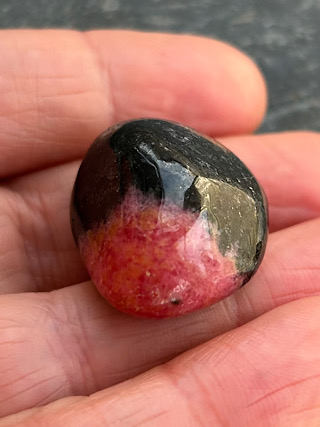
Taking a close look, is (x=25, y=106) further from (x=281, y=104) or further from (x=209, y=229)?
(x=281, y=104)

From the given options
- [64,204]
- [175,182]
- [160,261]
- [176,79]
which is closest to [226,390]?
[160,261]

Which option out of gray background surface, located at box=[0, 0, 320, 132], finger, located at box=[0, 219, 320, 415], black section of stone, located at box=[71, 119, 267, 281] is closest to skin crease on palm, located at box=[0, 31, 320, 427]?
finger, located at box=[0, 219, 320, 415]

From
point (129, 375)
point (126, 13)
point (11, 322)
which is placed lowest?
point (129, 375)

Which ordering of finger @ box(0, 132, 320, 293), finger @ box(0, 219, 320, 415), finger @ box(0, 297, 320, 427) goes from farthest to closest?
finger @ box(0, 132, 320, 293) < finger @ box(0, 219, 320, 415) < finger @ box(0, 297, 320, 427)

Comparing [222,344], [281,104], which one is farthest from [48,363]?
[281,104]

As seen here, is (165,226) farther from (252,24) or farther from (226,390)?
(252,24)

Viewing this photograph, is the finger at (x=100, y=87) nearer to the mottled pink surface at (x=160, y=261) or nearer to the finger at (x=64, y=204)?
the finger at (x=64, y=204)

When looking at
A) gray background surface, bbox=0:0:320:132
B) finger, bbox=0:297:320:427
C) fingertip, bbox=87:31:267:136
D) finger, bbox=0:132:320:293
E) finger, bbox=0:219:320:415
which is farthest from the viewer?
gray background surface, bbox=0:0:320:132

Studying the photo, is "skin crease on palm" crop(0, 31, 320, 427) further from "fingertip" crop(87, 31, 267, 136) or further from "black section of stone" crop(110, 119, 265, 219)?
"black section of stone" crop(110, 119, 265, 219)
